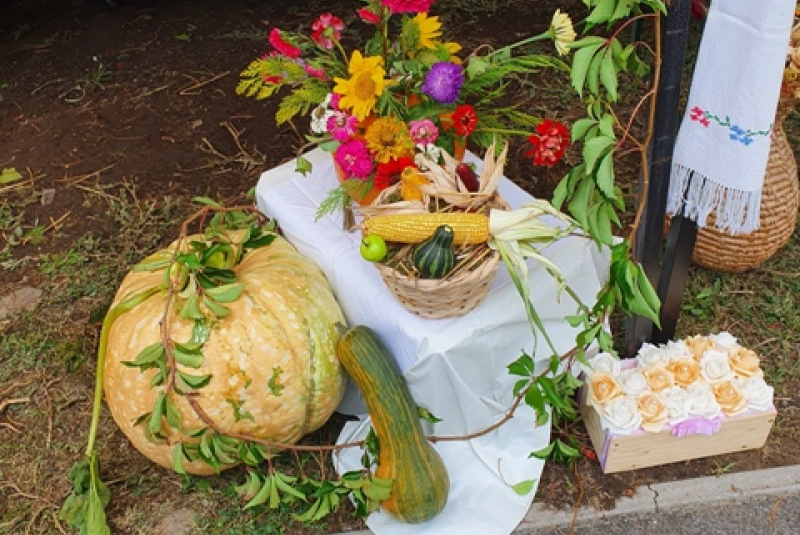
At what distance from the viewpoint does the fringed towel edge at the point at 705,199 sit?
83.4 inches

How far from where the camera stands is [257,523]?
231 cm

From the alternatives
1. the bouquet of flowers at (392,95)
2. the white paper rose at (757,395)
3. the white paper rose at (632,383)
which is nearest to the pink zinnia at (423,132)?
the bouquet of flowers at (392,95)

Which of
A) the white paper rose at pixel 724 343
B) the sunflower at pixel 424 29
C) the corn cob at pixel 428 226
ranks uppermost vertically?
the sunflower at pixel 424 29

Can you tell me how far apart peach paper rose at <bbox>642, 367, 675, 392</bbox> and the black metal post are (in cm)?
22

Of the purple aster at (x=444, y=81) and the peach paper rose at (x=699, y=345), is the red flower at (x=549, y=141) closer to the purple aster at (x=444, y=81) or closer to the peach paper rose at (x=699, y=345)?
the purple aster at (x=444, y=81)

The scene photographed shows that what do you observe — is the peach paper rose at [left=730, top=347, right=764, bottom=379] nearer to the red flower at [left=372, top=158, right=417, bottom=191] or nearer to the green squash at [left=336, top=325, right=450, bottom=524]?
the green squash at [left=336, top=325, right=450, bottom=524]

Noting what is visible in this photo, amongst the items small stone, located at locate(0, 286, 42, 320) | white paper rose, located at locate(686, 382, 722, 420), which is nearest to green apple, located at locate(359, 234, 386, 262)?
white paper rose, located at locate(686, 382, 722, 420)

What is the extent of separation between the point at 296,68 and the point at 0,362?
1.55 metres

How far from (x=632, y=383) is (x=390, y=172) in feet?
2.96

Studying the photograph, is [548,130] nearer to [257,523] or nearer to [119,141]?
[257,523]

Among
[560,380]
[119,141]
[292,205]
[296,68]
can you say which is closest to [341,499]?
[560,380]

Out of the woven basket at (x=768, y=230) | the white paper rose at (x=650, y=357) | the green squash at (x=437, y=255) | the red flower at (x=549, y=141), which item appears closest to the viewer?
the green squash at (x=437, y=255)

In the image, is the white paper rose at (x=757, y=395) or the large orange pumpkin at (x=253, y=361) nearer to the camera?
the large orange pumpkin at (x=253, y=361)

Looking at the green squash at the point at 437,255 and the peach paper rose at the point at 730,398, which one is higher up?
the green squash at the point at 437,255
